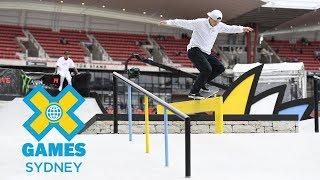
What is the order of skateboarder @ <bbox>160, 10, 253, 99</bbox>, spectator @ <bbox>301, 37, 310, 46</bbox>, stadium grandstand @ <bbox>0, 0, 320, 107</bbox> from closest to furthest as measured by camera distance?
skateboarder @ <bbox>160, 10, 253, 99</bbox>
stadium grandstand @ <bbox>0, 0, 320, 107</bbox>
spectator @ <bbox>301, 37, 310, 46</bbox>

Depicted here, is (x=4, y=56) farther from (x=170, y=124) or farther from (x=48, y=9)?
(x=170, y=124)

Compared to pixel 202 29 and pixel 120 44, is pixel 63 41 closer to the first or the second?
pixel 120 44

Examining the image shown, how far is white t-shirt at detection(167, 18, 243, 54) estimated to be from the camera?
304 inches

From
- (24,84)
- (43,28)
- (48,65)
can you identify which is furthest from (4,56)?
(24,84)

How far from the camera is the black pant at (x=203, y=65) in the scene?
25.8ft

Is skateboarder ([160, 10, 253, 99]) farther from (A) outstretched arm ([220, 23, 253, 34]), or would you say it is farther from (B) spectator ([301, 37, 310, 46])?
(B) spectator ([301, 37, 310, 46])

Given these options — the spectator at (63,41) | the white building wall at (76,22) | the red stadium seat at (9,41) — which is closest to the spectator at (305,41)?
the white building wall at (76,22)

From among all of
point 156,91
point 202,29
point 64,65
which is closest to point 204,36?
point 202,29

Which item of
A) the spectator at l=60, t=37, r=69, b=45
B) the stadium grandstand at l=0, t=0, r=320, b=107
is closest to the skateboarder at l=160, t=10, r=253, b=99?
the stadium grandstand at l=0, t=0, r=320, b=107

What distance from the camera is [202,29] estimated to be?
7742 mm

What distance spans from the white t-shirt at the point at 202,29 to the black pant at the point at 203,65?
9 cm

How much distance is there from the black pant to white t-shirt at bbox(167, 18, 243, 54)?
3.7 inches

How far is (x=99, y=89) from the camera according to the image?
26.0 m

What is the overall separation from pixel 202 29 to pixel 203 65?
523 mm
